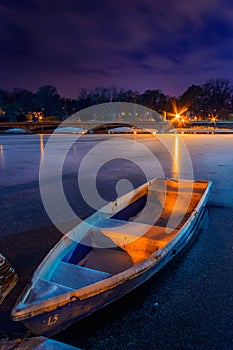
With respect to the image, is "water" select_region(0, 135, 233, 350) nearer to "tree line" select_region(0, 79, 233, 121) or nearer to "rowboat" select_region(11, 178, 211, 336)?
"rowboat" select_region(11, 178, 211, 336)

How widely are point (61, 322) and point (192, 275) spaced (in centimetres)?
144

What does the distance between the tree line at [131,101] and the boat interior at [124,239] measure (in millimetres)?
57964

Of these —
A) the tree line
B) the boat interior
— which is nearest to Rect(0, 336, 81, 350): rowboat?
the boat interior

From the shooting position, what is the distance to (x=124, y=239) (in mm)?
3059

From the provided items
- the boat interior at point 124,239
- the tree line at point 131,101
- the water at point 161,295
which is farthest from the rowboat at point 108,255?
the tree line at point 131,101

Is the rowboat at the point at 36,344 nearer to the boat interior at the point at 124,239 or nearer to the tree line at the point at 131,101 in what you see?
the boat interior at the point at 124,239

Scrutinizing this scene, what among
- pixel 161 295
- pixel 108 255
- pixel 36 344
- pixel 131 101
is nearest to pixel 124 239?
pixel 108 255

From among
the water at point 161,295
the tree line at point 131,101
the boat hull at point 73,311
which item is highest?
the tree line at point 131,101

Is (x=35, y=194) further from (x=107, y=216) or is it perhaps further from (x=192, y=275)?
(x=192, y=275)

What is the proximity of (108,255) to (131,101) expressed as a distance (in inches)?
2647

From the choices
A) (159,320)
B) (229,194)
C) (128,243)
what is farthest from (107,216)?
(229,194)

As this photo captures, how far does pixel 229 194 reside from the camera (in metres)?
5.63

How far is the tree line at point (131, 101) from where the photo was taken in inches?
2437

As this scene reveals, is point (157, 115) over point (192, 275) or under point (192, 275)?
over
